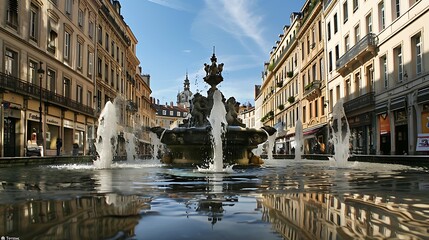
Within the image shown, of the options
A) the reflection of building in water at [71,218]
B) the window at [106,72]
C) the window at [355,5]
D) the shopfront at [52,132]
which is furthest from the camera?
the window at [106,72]

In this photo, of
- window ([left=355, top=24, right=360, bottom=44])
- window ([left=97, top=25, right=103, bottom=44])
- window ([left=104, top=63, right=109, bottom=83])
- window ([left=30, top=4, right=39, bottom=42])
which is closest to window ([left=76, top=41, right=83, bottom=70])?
window ([left=97, top=25, right=103, bottom=44])

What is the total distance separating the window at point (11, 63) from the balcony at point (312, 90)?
28.0 metres

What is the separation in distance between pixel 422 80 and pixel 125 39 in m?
44.2

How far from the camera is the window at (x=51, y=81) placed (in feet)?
99.0

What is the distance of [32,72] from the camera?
89.0ft

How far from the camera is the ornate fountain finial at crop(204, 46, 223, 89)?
16672mm

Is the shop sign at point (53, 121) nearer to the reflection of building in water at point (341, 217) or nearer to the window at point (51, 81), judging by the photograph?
the window at point (51, 81)

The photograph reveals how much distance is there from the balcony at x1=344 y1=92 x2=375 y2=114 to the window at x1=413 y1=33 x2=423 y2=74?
5.75m

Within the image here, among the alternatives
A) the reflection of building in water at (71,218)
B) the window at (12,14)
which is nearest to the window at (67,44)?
the window at (12,14)

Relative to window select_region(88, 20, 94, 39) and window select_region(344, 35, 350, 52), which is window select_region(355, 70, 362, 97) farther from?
window select_region(88, 20, 94, 39)

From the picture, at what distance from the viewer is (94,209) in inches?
146

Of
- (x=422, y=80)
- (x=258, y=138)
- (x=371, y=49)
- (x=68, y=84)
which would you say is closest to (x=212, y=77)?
→ (x=258, y=138)

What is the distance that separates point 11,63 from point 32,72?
103 inches

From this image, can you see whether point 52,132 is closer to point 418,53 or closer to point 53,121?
point 53,121
